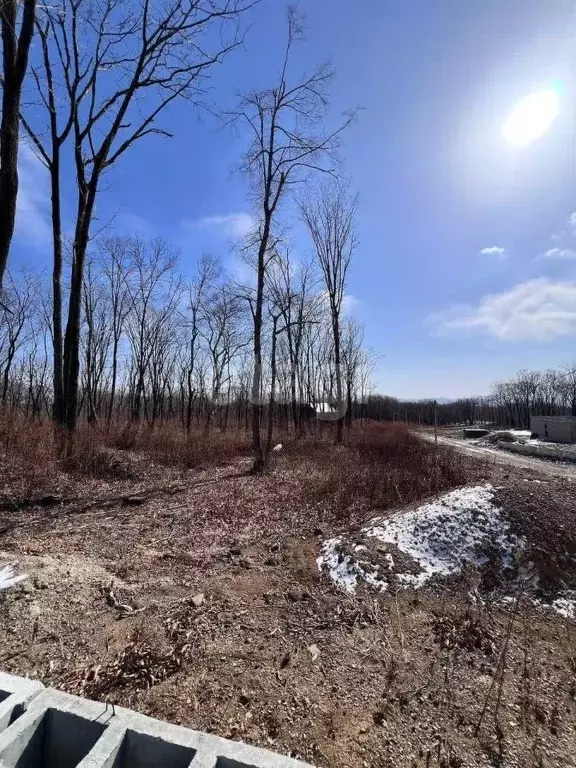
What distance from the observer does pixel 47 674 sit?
2.72m

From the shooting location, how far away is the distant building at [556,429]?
880 inches

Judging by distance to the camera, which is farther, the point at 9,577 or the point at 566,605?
the point at 566,605

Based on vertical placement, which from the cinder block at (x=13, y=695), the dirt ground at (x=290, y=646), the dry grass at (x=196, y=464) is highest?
the dry grass at (x=196, y=464)

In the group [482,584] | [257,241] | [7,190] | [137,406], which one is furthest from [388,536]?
[137,406]

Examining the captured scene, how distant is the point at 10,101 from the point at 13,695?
6.35m

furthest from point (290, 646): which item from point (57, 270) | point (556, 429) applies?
point (556, 429)

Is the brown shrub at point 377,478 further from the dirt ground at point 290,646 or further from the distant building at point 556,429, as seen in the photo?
the distant building at point 556,429

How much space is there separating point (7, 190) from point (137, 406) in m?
20.3

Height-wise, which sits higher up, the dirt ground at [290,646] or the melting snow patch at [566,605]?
the dirt ground at [290,646]

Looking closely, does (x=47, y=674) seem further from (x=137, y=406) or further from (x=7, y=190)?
(x=137, y=406)

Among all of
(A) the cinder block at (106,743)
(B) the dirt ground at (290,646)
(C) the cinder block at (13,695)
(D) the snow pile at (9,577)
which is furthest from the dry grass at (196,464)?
(C) the cinder block at (13,695)

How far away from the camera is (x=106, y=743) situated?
1.98 meters

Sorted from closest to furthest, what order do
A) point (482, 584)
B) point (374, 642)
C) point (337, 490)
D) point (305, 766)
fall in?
point (305, 766) < point (374, 642) < point (482, 584) < point (337, 490)

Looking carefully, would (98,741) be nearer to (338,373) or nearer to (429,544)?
(429,544)
